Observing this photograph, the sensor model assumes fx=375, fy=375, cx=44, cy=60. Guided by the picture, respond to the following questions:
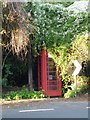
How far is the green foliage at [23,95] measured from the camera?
49.8 ft

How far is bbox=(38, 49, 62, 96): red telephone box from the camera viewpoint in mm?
16312

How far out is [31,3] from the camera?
650 inches

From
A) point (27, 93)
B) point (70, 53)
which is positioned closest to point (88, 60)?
point (70, 53)

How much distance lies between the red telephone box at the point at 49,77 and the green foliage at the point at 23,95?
0.60 meters

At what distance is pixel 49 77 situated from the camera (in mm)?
16375

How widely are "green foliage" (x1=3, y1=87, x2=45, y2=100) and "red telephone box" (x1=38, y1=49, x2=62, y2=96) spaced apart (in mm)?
599

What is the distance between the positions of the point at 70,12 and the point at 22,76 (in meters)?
3.72

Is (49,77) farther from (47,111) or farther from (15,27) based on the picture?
(47,111)

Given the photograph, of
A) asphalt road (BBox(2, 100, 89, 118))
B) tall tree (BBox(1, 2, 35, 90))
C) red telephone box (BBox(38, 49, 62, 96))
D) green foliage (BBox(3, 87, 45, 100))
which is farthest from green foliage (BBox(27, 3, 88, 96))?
asphalt road (BBox(2, 100, 89, 118))

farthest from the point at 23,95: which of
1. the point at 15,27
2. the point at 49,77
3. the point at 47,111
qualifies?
the point at 47,111

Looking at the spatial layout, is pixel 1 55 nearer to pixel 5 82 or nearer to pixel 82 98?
pixel 5 82

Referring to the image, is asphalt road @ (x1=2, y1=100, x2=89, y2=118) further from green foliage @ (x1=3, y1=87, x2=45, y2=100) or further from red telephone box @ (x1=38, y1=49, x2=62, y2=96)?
red telephone box @ (x1=38, y1=49, x2=62, y2=96)

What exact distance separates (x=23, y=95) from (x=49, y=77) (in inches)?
61.9

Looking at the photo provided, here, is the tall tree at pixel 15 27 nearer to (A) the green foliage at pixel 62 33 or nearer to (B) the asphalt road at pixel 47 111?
(A) the green foliage at pixel 62 33
